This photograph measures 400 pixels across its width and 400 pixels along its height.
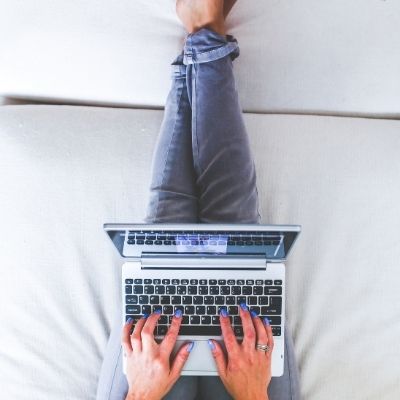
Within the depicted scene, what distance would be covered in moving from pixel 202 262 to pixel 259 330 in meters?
0.16

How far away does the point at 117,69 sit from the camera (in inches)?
44.0

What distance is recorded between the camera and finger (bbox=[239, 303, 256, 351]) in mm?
904

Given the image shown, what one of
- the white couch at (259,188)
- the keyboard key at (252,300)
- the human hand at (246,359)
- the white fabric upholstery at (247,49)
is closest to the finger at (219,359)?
the human hand at (246,359)

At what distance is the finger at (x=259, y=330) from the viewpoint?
91 centimetres

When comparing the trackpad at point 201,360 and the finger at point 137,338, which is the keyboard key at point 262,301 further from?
the finger at point 137,338

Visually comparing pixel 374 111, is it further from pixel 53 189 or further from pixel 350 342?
pixel 53 189

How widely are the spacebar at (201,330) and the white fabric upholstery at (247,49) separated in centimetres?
52

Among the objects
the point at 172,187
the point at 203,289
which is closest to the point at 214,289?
the point at 203,289

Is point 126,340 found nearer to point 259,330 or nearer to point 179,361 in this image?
point 179,361

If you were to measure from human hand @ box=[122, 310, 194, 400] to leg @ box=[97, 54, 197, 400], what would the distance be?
0.06m

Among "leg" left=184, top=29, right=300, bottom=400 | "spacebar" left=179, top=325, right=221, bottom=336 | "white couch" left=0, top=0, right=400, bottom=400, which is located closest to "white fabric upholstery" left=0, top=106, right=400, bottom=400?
"white couch" left=0, top=0, right=400, bottom=400

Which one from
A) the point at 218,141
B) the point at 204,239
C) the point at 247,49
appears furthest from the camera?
the point at 247,49

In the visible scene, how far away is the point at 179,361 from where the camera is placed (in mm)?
916

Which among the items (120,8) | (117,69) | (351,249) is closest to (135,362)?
(351,249)
